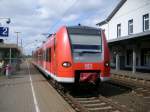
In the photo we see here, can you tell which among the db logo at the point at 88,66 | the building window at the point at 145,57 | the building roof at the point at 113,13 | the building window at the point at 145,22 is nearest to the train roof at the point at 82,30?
the db logo at the point at 88,66

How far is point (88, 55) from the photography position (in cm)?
1396

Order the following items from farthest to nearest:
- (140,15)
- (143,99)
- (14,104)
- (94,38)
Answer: (140,15)
(94,38)
(143,99)
(14,104)

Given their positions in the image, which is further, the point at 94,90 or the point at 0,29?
the point at 0,29

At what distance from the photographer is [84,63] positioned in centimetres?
1373

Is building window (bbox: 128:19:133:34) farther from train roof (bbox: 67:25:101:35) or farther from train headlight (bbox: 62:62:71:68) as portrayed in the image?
train headlight (bbox: 62:62:71:68)

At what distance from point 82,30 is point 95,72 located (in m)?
1.87

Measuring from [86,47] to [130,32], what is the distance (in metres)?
24.9

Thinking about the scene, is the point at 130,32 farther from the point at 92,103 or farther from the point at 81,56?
the point at 92,103

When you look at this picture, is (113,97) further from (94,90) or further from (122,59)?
(122,59)

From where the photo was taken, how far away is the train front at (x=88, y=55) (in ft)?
45.1

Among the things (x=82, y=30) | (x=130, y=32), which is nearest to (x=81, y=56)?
(x=82, y=30)

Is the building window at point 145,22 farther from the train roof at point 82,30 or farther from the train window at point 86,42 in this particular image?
the train window at point 86,42

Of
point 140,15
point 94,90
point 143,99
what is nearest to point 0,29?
point 140,15

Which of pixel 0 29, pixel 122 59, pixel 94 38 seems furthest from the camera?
pixel 122 59
